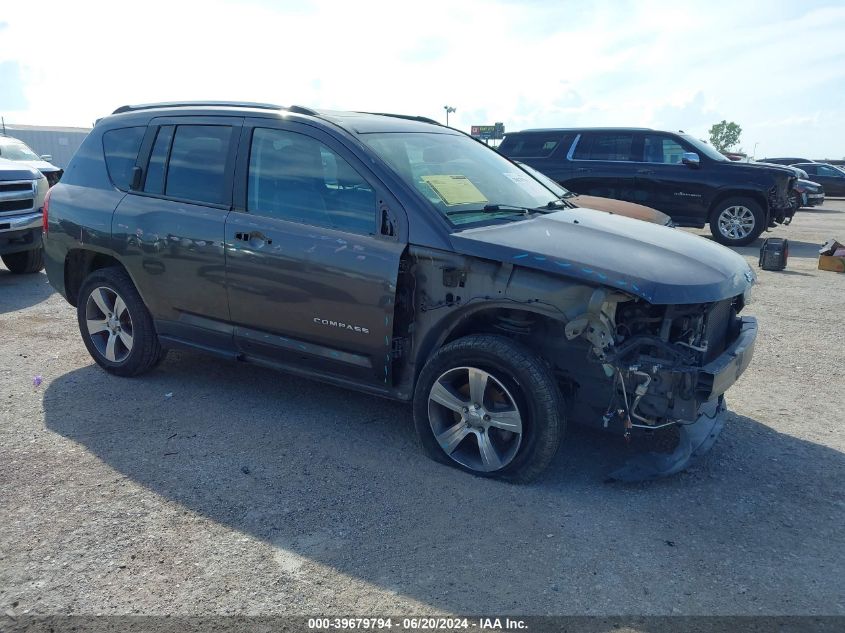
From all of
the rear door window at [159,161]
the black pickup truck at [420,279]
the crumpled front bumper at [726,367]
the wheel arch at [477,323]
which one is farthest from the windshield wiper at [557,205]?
the rear door window at [159,161]

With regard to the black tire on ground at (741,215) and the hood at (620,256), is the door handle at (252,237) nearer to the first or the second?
the hood at (620,256)

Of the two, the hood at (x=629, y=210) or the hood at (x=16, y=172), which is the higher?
the hood at (x=629, y=210)

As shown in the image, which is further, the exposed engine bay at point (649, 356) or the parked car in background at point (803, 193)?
the parked car in background at point (803, 193)

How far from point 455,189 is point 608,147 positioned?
350 inches

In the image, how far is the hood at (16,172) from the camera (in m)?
8.80

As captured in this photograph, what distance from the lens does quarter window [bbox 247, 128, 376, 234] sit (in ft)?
13.2

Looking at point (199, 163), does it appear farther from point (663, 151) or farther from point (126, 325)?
point (663, 151)

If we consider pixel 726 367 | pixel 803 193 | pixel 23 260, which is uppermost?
pixel 803 193

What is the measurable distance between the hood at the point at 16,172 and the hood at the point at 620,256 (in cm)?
740

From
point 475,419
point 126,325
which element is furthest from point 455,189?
point 126,325

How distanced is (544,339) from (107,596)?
233 centimetres

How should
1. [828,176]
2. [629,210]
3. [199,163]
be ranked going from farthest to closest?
[828,176] < [629,210] < [199,163]

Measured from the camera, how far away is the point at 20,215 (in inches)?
348

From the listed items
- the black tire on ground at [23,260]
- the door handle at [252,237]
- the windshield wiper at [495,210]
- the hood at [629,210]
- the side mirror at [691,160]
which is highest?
the side mirror at [691,160]
